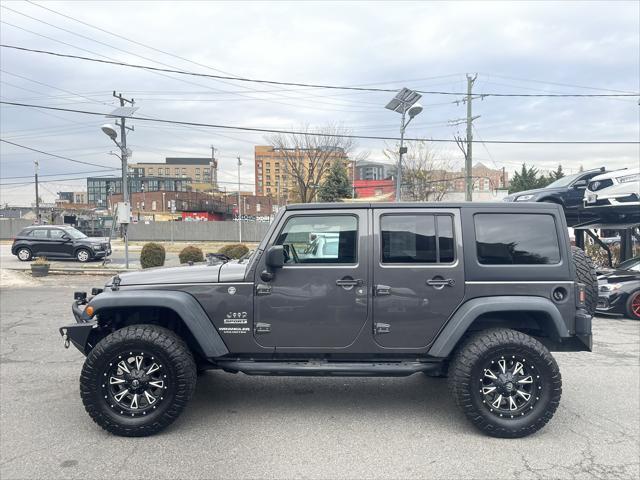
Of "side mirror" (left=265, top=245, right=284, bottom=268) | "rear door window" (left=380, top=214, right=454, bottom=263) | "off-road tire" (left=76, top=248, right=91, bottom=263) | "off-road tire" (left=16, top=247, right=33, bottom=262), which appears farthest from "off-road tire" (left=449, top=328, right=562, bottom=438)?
"off-road tire" (left=16, top=247, right=33, bottom=262)

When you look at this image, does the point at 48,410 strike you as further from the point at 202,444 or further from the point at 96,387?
the point at 202,444

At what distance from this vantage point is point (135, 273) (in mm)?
4328

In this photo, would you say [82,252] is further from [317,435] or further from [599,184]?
[317,435]

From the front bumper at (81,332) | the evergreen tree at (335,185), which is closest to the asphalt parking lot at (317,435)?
the front bumper at (81,332)

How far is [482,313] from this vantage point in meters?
3.85

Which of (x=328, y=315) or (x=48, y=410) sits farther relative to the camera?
(x=48, y=410)

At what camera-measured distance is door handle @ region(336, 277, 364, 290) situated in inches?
154

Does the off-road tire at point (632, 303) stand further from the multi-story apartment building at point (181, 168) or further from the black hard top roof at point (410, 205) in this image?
the multi-story apartment building at point (181, 168)

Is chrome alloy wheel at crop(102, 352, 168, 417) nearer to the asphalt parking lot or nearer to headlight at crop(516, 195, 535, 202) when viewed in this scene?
the asphalt parking lot

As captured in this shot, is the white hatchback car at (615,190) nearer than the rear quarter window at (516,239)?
No

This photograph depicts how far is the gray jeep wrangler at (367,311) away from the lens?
3826mm

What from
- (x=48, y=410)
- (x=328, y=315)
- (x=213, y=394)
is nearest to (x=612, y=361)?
(x=328, y=315)

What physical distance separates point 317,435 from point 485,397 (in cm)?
142

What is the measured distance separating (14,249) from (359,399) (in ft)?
73.6
